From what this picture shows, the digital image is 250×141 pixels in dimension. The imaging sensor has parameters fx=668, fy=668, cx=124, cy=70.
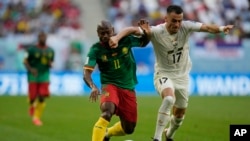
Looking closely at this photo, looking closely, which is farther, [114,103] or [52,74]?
[52,74]

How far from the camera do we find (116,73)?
1202 cm

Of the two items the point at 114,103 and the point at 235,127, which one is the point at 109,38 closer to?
the point at 114,103

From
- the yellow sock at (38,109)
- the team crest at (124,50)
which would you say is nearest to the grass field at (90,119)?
the yellow sock at (38,109)

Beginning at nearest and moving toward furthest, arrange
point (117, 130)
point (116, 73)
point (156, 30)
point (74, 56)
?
1. point (116, 73)
2. point (117, 130)
3. point (156, 30)
4. point (74, 56)

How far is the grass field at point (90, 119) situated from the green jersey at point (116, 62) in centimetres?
281

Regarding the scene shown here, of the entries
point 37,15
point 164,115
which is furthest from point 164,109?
point 37,15

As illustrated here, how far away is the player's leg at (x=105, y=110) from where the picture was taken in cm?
1127

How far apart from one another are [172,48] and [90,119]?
25.1 feet

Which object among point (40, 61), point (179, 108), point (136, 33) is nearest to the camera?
point (136, 33)

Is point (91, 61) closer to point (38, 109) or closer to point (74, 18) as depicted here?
point (38, 109)

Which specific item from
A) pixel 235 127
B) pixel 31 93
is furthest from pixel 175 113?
pixel 31 93

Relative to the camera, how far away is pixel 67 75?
31219 millimetres

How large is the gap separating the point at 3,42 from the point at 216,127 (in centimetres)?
1856

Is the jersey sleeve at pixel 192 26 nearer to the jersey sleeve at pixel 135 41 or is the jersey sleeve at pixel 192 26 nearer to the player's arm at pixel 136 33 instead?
the player's arm at pixel 136 33
